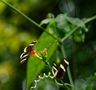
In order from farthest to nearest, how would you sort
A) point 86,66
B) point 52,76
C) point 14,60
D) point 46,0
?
point 14,60 → point 46,0 → point 86,66 → point 52,76

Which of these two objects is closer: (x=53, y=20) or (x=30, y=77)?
(x=30, y=77)

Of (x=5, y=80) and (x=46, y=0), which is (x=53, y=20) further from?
(x=5, y=80)

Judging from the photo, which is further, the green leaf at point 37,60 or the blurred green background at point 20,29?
the blurred green background at point 20,29

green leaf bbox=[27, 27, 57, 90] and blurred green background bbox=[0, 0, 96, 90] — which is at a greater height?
blurred green background bbox=[0, 0, 96, 90]

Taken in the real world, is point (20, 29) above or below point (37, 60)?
above

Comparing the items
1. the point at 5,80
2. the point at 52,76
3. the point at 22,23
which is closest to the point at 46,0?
the point at 22,23

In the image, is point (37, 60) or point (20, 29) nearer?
point (37, 60)

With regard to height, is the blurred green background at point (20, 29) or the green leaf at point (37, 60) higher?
the blurred green background at point (20, 29)

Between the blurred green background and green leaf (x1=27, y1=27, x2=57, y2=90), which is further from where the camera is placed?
the blurred green background
